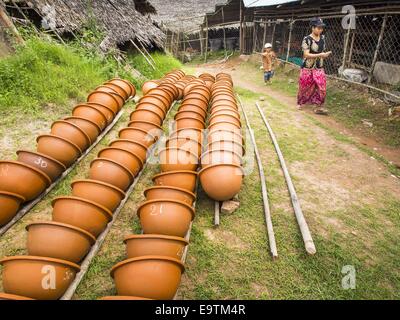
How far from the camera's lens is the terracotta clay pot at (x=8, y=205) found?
12.0 ft

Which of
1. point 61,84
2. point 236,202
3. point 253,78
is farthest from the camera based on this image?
point 253,78

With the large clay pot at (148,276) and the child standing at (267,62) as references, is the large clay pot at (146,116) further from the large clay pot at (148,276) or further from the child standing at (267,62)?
the child standing at (267,62)

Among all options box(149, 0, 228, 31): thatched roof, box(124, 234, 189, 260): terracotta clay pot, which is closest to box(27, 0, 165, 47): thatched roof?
box(124, 234, 189, 260): terracotta clay pot

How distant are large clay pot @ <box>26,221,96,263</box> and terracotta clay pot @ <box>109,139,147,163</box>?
183 cm

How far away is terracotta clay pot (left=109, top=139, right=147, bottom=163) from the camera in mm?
4691

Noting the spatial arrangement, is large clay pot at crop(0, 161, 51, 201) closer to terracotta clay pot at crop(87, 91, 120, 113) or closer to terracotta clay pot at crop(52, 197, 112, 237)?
terracotta clay pot at crop(52, 197, 112, 237)

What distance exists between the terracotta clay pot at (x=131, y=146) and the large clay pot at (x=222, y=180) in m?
1.12

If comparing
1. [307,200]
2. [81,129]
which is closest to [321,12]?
[307,200]

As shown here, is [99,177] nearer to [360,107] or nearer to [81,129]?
[81,129]

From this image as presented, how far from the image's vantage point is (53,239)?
9.95 ft

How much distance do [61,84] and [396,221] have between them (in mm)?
7220

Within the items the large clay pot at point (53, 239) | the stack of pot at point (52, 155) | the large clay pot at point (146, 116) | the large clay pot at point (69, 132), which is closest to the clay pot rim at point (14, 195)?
the stack of pot at point (52, 155)

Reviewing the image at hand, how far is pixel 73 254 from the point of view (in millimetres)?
3146

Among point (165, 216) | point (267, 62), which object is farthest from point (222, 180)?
point (267, 62)
